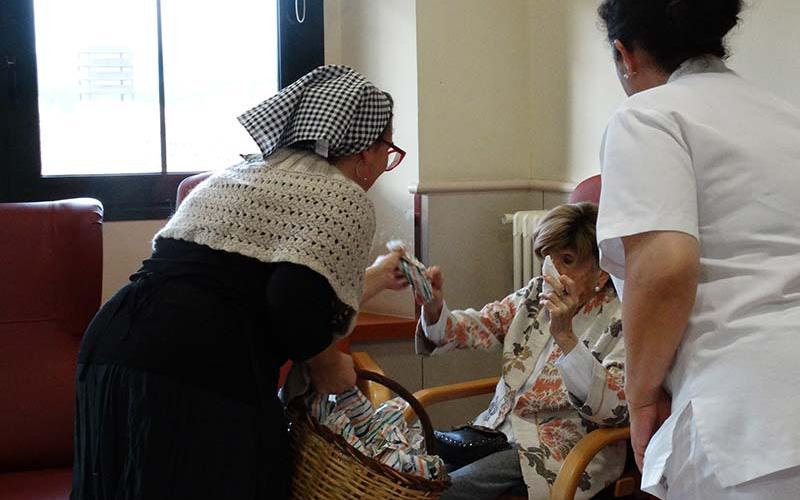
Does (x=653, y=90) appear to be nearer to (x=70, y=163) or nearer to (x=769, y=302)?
(x=769, y=302)

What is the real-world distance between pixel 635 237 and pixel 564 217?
2.78 feet

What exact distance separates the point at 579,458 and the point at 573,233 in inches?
19.2

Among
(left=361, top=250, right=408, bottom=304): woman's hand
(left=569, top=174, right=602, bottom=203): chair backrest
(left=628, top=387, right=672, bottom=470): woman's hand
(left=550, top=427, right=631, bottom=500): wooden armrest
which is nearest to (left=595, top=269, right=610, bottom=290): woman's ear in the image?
A: (left=569, top=174, right=602, bottom=203): chair backrest

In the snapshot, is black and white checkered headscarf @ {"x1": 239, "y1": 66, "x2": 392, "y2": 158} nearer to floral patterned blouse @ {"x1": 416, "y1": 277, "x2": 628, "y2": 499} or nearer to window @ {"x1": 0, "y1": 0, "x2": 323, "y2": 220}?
floral patterned blouse @ {"x1": 416, "y1": 277, "x2": 628, "y2": 499}

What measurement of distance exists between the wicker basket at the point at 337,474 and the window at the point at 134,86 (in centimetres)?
161

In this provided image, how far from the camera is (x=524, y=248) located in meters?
2.83

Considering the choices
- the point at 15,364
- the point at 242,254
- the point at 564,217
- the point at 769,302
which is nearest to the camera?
the point at 769,302

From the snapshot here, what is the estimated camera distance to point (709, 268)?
51.3 inches

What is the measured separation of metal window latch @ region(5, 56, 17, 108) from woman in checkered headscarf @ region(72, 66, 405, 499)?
5.21ft

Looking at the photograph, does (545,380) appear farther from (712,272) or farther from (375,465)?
(712,272)

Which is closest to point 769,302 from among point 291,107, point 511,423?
point 291,107

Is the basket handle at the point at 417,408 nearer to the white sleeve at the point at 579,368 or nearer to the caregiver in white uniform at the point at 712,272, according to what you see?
the white sleeve at the point at 579,368

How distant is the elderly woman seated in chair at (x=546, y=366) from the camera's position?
6.38ft

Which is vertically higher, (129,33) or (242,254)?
(129,33)
